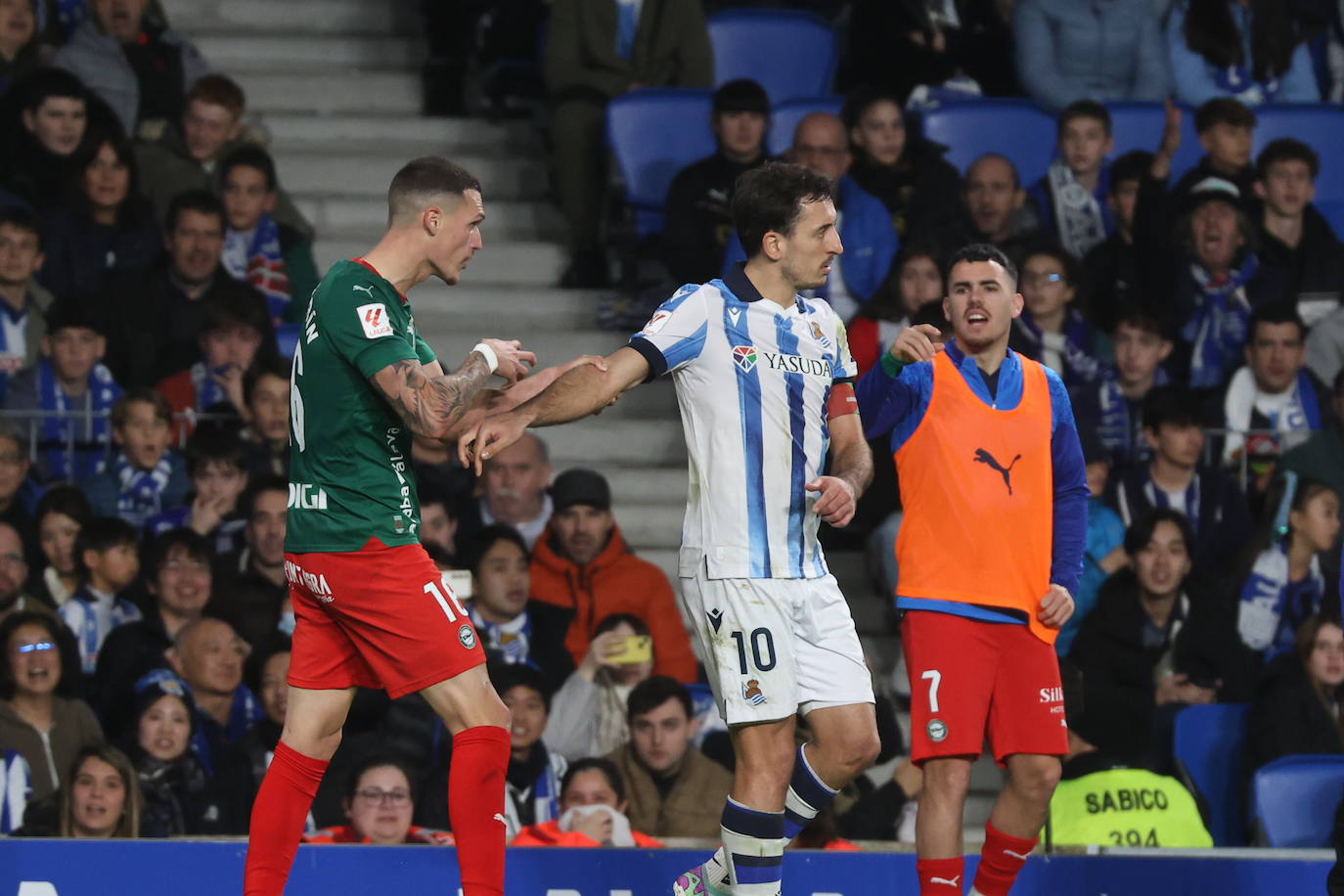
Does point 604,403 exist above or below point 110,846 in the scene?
above

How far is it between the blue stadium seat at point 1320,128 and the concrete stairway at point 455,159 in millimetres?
3925

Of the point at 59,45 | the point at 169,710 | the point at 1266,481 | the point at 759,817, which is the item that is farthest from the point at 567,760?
the point at 59,45

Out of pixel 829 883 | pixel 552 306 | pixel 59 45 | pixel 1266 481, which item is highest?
pixel 59 45

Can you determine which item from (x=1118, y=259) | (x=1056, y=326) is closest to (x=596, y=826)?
(x=1056, y=326)

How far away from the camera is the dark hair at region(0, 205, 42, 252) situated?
920 centimetres

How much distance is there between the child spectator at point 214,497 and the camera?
877 cm

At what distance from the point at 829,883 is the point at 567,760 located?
2.15 meters

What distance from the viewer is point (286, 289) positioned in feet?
32.9

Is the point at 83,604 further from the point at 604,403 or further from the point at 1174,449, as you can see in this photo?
the point at 1174,449

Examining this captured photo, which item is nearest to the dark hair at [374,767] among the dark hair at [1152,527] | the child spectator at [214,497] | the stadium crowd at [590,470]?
the stadium crowd at [590,470]

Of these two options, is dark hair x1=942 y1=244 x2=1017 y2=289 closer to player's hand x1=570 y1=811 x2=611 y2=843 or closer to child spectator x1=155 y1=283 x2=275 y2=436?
player's hand x1=570 y1=811 x2=611 y2=843

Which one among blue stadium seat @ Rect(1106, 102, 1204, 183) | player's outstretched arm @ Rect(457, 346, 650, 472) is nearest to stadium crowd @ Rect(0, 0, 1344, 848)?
blue stadium seat @ Rect(1106, 102, 1204, 183)

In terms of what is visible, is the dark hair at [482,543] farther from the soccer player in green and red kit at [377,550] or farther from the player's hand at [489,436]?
→ the player's hand at [489,436]

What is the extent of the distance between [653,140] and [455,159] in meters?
1.42
